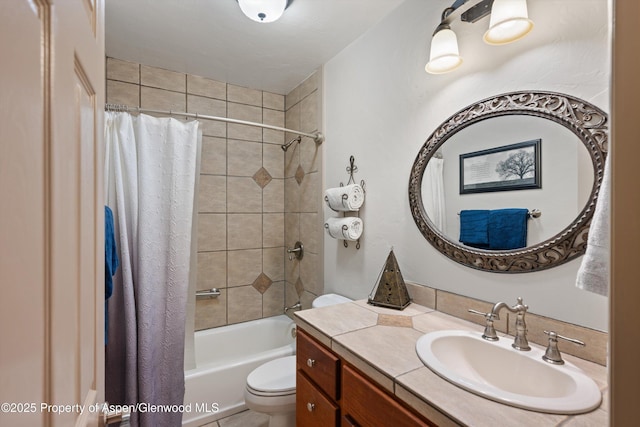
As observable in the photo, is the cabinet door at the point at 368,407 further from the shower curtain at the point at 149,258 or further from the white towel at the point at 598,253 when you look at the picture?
the shower curtain at the point at 149,258

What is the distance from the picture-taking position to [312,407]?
1196 millimetres

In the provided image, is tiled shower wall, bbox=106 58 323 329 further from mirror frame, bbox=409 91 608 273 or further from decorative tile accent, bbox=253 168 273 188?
mirror frame, bbox=409 91 608 273

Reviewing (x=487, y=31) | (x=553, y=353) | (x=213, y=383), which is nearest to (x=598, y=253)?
(x=553, y=353)

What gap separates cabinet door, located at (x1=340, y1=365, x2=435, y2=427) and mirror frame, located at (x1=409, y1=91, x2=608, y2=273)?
0.64 m

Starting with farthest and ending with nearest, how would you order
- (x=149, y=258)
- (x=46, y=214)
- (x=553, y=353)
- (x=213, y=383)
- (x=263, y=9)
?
1. (x=213, y=383)
2. (x=149, y=258)
3. (x=263, y=9)
4. (x=553, y=353)
5. (x=46, y=214)

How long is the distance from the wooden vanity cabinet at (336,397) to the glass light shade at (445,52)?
1.24 meters

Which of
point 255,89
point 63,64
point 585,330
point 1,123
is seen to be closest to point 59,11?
point 63,64

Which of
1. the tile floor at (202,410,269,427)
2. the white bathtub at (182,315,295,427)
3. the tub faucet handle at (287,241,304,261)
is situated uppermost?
the tub faucet handle at (287,241,304,261)

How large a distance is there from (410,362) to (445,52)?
1.17m

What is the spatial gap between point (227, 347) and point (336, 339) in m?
1.75

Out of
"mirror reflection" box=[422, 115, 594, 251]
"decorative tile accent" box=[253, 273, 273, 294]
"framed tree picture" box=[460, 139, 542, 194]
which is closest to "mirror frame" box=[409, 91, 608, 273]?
"mirror reflection" box=[422, 115, 594, 251]

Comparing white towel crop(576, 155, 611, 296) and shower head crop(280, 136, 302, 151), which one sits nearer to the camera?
white towel crop(576, 155, 611, 296)

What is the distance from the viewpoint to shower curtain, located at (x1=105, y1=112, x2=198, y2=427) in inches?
61.2

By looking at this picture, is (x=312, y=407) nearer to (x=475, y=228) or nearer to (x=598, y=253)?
(x=475, y=228)
